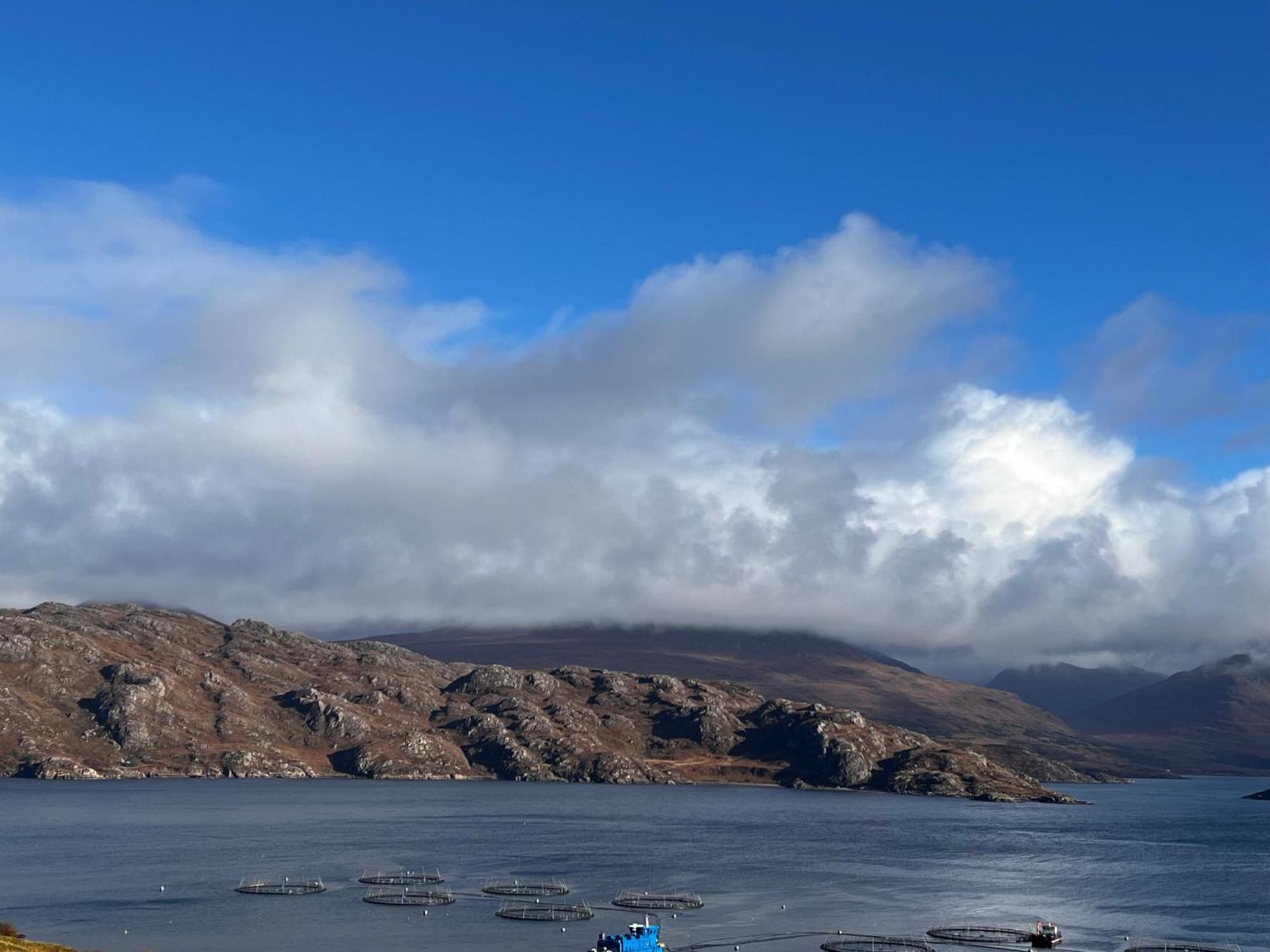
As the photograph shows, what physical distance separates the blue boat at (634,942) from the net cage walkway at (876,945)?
32.2 meters

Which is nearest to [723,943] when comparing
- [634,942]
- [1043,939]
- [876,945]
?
[876,945]

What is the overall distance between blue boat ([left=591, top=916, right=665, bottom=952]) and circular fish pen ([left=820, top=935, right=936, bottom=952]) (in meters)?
32.3

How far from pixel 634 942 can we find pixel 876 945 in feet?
151

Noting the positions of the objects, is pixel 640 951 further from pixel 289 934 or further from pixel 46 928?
pixel 46 928

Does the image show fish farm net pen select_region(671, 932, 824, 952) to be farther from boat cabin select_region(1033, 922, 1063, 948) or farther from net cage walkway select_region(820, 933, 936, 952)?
boat cabin select_region(1033, 922, 1063, 948)

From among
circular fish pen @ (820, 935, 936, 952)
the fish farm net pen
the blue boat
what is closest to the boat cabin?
circular fish pen @ (820, 935, 936, 952)

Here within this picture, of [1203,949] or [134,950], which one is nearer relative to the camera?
[134,950]

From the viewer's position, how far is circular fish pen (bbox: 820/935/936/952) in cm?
19100

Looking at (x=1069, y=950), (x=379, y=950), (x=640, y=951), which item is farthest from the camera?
(x=1069, y=950)

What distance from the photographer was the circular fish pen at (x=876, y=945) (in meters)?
191

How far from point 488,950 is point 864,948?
60.4 m

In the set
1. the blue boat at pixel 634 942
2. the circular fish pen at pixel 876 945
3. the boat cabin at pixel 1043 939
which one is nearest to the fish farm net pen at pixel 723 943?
the circular fish pen at pixel 876 945

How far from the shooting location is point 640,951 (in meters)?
174

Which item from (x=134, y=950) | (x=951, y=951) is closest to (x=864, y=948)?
(x=951, y=951)
